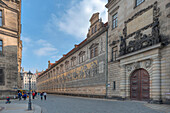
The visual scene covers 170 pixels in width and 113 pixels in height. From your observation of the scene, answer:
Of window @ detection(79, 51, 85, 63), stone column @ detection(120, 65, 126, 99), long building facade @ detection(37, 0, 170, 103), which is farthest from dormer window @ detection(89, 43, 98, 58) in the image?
stone column @ detection(120, 65, 126, 99)

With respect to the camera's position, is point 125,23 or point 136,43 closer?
Result: point 136,43

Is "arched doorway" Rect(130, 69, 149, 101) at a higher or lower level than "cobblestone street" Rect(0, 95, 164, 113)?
higher

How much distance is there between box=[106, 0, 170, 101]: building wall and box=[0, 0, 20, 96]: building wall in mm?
14875

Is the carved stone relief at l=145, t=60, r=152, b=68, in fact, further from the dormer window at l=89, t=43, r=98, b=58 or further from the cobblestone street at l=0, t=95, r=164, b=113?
the dormer window at l=89, t=43, r=98, b=58

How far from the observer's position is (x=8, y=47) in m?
25.7

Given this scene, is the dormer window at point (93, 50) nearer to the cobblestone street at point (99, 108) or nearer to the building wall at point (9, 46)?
the building wall at point (9, 46)

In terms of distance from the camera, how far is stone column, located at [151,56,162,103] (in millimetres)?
15294

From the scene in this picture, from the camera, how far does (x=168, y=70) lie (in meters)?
14.7

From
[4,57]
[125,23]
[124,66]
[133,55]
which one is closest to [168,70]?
[133,55]

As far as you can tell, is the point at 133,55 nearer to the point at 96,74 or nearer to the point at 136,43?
the point at 136,43

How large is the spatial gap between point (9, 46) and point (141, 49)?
19.8m

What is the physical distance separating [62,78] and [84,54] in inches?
771

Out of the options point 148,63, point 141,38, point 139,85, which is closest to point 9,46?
point 141,38

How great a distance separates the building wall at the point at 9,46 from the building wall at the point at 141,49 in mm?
14875
